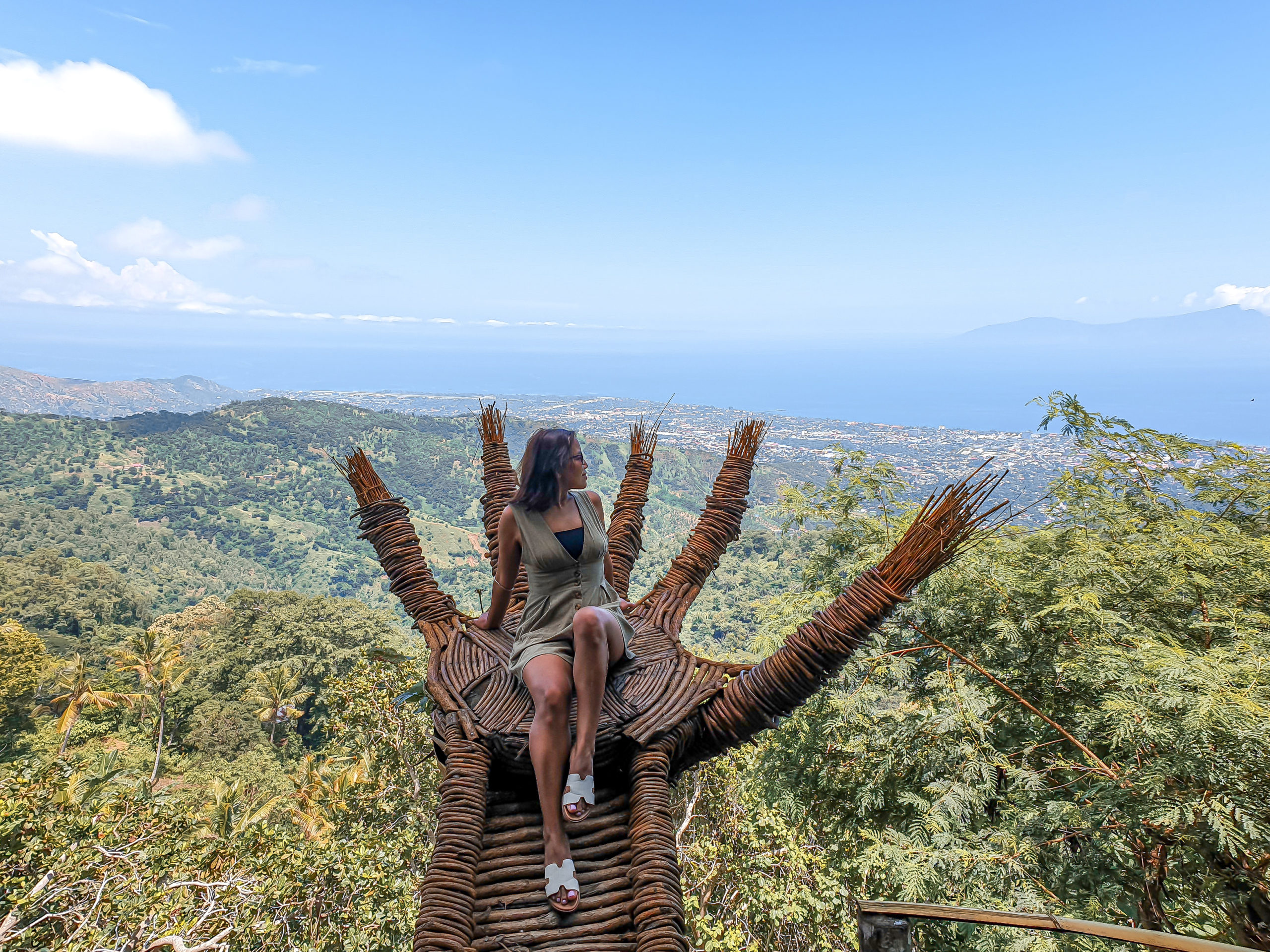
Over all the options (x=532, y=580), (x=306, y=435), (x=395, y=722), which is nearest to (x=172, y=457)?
(x=306, y=435)

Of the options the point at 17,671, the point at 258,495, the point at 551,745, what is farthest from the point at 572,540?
the point at 258,495

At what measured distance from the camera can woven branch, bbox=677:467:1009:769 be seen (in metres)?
2.06

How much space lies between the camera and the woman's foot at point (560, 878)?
185 centimetres

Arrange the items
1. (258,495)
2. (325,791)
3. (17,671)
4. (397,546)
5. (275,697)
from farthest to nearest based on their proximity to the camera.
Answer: (258,495) → (275,697) → (17,671) → (325,791) → (397,546)

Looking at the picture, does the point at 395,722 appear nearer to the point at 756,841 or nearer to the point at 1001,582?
the point at 756,841

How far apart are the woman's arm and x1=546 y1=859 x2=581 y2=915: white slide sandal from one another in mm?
1093

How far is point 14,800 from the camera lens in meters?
5.80

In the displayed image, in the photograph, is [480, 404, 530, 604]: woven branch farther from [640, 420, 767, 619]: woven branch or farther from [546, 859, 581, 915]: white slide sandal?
[546, 859, 581, 915]: white slide sandal

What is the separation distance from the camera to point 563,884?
1.88m

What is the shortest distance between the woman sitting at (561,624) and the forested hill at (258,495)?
4142 cm

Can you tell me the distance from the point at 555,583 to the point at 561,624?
0.51 ft

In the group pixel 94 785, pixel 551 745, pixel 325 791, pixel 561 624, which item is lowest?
pixel 325 791

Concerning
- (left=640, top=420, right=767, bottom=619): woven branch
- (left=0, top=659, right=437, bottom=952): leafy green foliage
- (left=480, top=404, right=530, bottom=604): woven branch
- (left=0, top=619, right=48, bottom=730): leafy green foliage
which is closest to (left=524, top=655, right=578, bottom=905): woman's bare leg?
(left=640, top=420, right=767, bottom=619): woven branch

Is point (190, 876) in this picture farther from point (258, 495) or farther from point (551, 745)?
point (258, 495)
